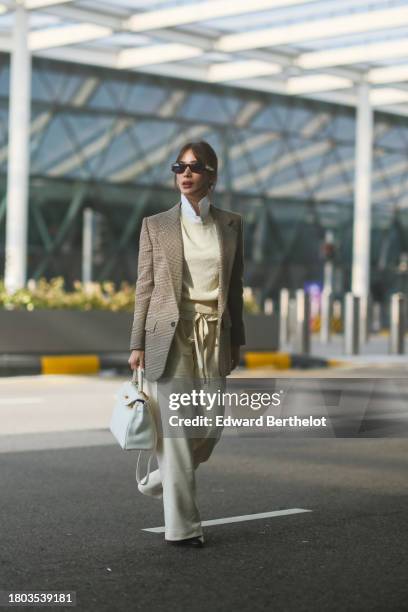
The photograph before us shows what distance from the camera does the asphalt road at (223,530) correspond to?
18.0 feet

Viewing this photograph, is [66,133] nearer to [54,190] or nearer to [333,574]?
[54,190]

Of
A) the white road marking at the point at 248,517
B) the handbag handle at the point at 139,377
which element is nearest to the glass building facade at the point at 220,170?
the white road marking at the point at 248,517

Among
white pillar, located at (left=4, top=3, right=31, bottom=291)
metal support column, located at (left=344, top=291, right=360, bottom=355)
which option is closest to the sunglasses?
white pillar, located at (left=4, top=3, right=31, bottom=291)

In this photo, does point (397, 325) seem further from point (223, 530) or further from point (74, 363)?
point (223, 530)

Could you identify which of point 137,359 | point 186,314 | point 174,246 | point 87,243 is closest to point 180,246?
point 174,246

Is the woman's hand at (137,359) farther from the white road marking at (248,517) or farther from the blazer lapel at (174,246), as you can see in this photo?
the white road marking at (248,517)

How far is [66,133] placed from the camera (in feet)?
111

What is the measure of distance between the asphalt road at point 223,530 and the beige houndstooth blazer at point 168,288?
95 cm

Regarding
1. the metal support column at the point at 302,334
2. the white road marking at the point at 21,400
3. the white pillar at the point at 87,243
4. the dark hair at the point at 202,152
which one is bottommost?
the white road marking at the point at 21,400

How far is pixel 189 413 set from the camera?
637 centimetres

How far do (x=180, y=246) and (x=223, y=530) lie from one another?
158 centimetres

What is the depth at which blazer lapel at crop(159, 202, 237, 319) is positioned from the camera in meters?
6.39

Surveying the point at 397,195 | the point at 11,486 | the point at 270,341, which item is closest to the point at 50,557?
the point at 11,486

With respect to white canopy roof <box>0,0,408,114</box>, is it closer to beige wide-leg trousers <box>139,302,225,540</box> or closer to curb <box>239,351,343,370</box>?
curb <box>239,351,343,370</box>
